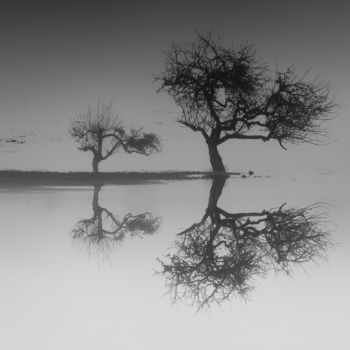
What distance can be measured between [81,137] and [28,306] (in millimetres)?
17904

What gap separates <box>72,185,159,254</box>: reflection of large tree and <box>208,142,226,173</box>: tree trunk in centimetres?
1175

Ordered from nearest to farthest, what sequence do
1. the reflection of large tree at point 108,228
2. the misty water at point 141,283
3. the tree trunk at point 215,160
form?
the misty water at point 141,283 < the reflection of large tree at point 108,228 < the tree trunk at point 215,160

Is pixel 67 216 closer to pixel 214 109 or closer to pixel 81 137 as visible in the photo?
pixel 214 109

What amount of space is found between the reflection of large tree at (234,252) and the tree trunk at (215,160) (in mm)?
12226

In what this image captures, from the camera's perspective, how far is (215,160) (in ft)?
57.8

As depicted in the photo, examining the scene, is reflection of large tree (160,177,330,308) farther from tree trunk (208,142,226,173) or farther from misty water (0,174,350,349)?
tree trunk (208,142,226,173)

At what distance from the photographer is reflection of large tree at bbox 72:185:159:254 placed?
12.5ft

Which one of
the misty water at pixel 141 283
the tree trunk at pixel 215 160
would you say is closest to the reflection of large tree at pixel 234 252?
the misty water at pixel 141 283

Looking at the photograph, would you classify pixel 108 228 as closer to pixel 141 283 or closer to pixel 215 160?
pixel 141 283

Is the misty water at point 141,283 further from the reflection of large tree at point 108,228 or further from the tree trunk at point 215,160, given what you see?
the tree trunk at point 215,160

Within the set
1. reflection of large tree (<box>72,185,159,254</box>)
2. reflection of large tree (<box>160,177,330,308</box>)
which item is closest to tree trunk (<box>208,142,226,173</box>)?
reflection of large tree (<box>72,185,159,254</box>)

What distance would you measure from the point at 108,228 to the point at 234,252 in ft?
4.97

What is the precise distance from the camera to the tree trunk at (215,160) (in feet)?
57.5

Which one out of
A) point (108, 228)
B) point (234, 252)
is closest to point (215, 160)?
point (108, 228)
